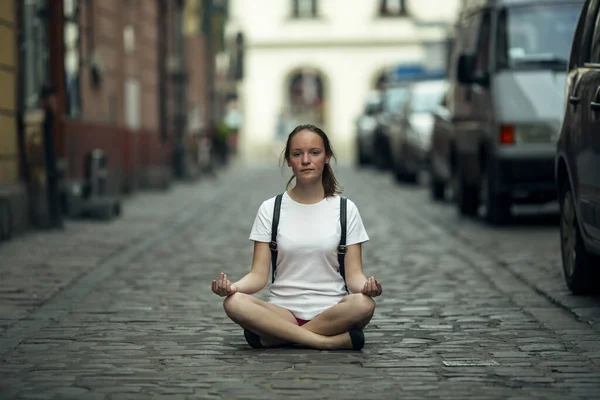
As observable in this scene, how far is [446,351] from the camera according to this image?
292 inches

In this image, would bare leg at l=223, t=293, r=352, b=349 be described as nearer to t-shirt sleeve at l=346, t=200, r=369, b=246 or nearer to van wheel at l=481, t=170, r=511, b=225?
t-shirt sleeve at l=346, t=200, r=369, b=246

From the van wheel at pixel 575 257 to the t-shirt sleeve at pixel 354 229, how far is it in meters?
2.37

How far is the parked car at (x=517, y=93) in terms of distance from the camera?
15.3m

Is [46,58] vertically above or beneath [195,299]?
above

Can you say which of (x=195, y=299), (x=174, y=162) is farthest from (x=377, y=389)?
(x=174, y=162)

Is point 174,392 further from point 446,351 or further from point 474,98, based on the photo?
point 474,98

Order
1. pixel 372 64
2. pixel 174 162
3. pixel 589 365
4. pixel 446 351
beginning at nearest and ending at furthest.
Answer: pixel 589 365, pixel 446 351, pixel 174 162, pixel 372 64

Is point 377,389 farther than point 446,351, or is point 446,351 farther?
point 446,351

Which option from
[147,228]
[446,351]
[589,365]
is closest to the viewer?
[589,365]

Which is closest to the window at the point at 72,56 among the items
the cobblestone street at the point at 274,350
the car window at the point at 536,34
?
the cobblestone street at the point at 274,350

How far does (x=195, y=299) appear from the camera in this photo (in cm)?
982

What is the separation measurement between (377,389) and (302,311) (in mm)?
1115

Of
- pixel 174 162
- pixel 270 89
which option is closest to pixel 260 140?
pixel 270 89

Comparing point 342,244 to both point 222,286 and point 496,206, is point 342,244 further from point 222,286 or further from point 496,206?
point 496,206
